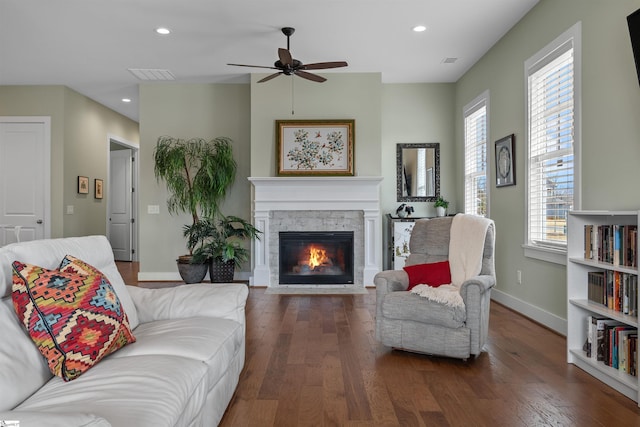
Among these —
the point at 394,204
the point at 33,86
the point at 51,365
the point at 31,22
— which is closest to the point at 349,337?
the point at 51,365

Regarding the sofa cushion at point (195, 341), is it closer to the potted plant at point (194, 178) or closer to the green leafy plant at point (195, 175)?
the potted plant at point (194, 178)

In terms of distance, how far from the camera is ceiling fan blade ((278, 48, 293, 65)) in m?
3.74

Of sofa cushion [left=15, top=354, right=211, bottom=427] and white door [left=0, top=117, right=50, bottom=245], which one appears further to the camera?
white door [left=0, top=117, right=50, bottom=245]

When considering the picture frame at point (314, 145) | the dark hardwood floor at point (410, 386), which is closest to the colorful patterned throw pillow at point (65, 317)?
the dark hardwood floor at point (410, 386)

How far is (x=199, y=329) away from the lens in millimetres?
1969

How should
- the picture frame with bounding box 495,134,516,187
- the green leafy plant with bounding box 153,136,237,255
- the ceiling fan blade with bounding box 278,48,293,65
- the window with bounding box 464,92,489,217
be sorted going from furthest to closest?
the green leafy plant with bounding box 153,136,237,255
the window with bounding box 464,92,489,217
the picture frame with bounding box 495,134,516,187
the ceiling fan blade with bounding box 278,48,293,65

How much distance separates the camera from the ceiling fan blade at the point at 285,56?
374 cm

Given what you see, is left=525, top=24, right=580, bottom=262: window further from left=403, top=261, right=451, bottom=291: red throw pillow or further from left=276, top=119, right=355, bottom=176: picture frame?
left=276, top=119, right=355, bottom=176: picture frame

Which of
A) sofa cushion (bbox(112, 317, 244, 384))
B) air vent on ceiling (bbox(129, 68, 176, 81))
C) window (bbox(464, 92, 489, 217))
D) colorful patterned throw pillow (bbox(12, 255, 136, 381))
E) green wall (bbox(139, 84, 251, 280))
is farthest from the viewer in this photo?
green wall (bbox(139, 84, 251, 280))

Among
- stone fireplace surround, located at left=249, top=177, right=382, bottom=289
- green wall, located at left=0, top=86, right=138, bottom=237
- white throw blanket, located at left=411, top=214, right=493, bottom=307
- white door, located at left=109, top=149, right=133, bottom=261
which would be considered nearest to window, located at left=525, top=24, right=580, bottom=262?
white throw blanket, located at left=411, top=214, right=493, bottom=307

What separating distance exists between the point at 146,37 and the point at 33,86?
9.36 ft

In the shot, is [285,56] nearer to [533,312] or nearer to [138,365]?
[138,365]

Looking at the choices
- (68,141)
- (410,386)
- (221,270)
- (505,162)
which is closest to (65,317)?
(410,386)

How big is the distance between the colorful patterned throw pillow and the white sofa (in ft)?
0.18
